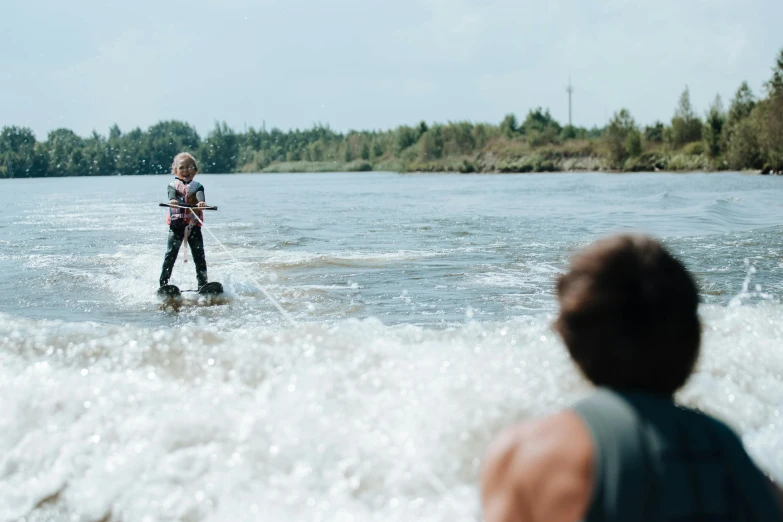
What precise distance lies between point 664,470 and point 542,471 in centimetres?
21

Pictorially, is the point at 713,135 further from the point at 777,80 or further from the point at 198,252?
the point at 198,252

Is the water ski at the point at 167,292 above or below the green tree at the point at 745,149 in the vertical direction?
below

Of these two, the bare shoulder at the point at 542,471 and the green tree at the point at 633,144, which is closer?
the bare shoulder at the point at 542,471

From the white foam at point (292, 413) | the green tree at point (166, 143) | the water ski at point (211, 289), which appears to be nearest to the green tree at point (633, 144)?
the green tree at point (166, 143)

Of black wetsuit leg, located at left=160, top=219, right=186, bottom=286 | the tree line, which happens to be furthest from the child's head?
the tree line

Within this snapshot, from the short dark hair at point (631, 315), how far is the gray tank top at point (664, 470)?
0.32 feet

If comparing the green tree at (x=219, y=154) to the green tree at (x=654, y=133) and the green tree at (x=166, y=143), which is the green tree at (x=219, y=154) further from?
the green tree at (x=654, y=133)

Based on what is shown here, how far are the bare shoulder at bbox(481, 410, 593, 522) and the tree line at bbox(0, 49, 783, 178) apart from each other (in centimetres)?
6765

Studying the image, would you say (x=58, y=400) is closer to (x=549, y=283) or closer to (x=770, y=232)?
(x=549, y=283)

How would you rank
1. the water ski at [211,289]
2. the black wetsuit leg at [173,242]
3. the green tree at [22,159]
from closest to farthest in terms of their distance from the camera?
the water ski at [211,289] < the black wetsuit leg at [173,242] < the green tree at [22,159]

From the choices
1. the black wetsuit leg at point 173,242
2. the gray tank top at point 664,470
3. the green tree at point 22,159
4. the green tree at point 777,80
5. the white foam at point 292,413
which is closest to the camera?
the gray tank top at point 664,470

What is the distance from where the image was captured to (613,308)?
150 cm

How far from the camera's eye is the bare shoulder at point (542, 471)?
1450 millimetres

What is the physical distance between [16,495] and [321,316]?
182 inches
